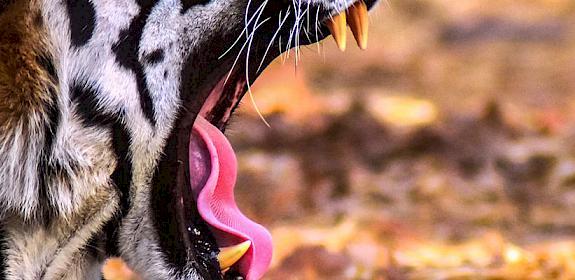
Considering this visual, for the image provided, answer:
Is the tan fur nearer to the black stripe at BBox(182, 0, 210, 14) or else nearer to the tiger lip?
the black stripe at BBox(182, 0, 210, 14)

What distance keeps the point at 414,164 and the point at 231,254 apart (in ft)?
12.2

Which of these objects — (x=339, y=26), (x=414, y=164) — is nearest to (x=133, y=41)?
(x=339, y=26)

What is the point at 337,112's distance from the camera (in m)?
7.13

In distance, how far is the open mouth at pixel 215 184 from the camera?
2736 mm

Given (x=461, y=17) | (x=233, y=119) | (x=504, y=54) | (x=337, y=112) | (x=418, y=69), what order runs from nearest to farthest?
(x=233, y=119)
(x=337, y=112)
(x=418, y=69)
(x=504, y=54)
(x=461, y=17)

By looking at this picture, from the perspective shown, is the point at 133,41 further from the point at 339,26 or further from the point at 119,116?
the point at 339,26

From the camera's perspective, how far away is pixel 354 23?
9.04 feet

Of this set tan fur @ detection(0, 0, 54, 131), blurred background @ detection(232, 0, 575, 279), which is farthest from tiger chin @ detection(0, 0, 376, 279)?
blurred background @ detection(232, 0, 575, 279)

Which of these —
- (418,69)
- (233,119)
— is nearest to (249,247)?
(233,119)

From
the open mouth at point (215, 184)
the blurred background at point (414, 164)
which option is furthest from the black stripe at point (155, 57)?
the blurred background at point (414, 164)

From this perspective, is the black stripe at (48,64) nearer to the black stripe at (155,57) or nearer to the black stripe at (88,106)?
the black stripe at (88,106)

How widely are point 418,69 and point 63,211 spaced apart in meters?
7.07

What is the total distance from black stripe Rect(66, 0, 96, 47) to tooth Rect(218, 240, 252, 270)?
0.54 m

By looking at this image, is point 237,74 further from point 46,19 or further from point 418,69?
point 418,69
